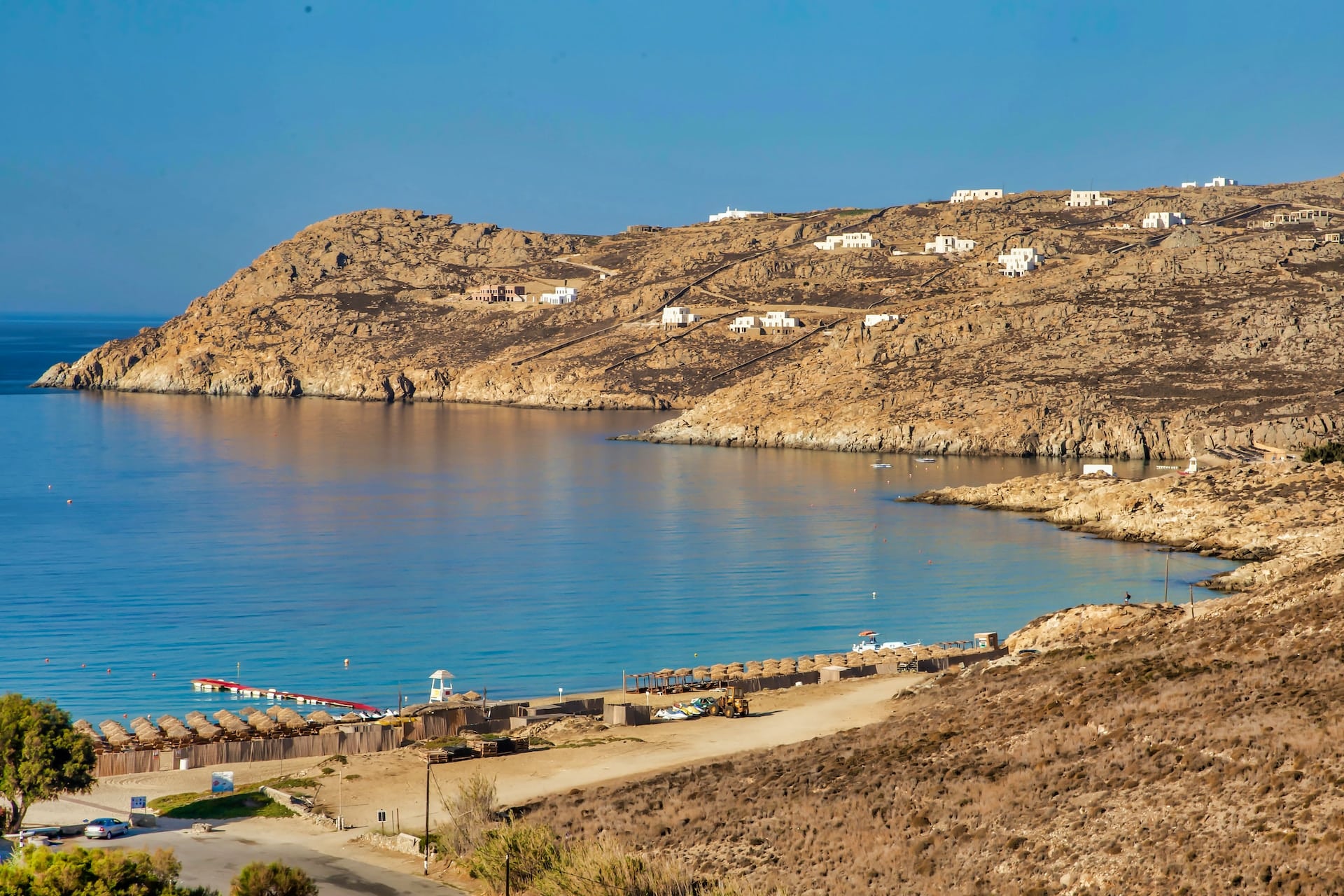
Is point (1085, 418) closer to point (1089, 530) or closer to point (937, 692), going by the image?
point (1089, 530)

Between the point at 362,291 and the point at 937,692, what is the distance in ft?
554

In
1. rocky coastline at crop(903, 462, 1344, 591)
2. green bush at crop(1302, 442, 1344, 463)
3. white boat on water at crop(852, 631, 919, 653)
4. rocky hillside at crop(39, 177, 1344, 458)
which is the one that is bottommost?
white boat on water at crop(852, 631, 919, 653)

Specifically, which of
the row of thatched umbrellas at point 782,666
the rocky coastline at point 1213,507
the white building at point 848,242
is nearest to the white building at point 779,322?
the white building at point 848,242

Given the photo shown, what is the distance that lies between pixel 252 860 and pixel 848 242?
156651 millimetres

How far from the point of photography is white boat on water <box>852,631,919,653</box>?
44.6 meters

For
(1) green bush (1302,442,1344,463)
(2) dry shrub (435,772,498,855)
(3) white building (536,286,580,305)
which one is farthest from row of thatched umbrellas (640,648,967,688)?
(3) white building (536,286,580,305)

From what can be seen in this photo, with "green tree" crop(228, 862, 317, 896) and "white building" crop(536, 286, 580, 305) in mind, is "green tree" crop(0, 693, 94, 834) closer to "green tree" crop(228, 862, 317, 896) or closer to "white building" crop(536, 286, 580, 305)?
"green tree" crop(228, 862, 317, 896)

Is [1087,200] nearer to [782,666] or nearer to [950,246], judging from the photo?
[950,246]

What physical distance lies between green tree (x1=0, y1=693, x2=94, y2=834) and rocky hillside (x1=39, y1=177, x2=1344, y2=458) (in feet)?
261

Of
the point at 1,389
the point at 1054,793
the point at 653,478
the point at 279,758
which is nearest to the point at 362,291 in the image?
the point at 1,389

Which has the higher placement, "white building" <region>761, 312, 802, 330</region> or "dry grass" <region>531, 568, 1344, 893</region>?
"white building" <region>761, 312, 802, 330</region>

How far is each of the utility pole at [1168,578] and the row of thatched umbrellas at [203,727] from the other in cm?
2981

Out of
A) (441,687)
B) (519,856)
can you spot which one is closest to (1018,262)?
(441,687)

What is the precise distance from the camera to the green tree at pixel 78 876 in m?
16.1
